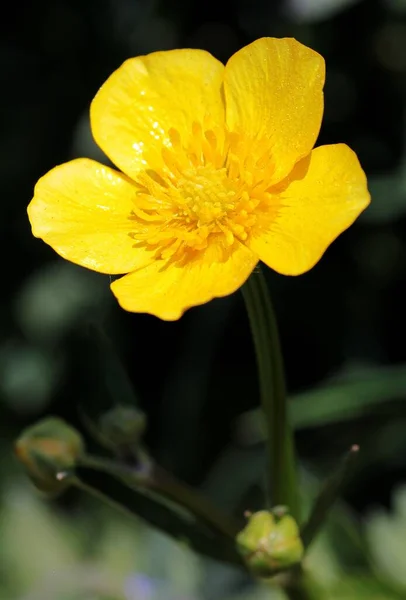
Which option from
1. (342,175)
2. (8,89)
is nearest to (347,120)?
(8,89)

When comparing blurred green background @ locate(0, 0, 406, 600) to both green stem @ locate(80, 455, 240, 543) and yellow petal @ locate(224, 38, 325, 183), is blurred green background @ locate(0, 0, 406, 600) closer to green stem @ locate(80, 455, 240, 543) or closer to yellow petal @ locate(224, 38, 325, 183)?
green stem @ locate(80, 455, 240, 543)

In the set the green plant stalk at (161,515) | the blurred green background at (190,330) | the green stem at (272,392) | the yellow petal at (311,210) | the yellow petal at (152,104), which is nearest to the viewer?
the yellow petal at (311,210)

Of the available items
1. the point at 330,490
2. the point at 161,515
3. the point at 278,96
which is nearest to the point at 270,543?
the point at 330,490

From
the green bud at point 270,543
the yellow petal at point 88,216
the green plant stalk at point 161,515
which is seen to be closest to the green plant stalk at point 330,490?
the green bud at point 270,543

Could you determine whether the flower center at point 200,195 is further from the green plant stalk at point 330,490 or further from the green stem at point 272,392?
the green plant stalk at point 330,490

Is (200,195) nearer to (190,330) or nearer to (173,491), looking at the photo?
(173,491)

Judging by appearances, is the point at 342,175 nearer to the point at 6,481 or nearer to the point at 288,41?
the point at 288,41
